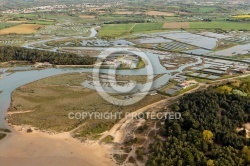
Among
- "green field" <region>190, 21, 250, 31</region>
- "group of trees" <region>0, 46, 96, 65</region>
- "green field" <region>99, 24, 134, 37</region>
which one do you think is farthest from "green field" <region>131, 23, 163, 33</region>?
"group of trees" <region>0, 46, 96, 65</region>

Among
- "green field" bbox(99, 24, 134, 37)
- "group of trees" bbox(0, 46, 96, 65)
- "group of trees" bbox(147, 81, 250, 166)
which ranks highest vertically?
"green field" bbox(99, 24, 134, 37)

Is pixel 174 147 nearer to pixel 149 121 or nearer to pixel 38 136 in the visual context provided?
pixel 149 121

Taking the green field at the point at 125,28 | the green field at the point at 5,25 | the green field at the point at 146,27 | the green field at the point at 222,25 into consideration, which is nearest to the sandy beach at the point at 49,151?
the green field at the point at 125,28

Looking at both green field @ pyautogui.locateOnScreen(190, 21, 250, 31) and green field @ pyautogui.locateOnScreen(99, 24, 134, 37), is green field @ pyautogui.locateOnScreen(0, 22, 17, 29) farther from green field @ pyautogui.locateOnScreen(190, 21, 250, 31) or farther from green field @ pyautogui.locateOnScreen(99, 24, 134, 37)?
green field @ pyautogui.locateOnScreen(190, 21, 250, 31)

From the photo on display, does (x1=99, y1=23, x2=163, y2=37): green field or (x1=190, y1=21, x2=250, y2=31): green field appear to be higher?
(x1=190, y1=21, x2=250, y2=31): green field

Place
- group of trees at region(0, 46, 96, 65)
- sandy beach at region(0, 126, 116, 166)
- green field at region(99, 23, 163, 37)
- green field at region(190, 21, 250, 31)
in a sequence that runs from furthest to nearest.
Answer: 1. green field at region(190, 21, 250, 31)
2. green field at region(99, 23, 163, 37)
3. group of trees at region(0, 46, 96, 65)
4. sandy beach at region(0, 126, 116, 166)

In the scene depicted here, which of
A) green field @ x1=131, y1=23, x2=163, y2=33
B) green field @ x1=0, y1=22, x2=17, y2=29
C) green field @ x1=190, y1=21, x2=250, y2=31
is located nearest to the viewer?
green field @ x1=190, y1=21, x2=250, y2=31

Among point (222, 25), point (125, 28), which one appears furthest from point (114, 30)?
point (222, 25)
